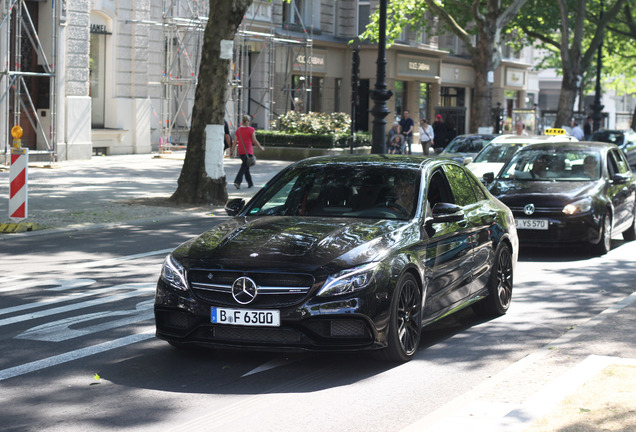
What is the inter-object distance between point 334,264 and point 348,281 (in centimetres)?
14

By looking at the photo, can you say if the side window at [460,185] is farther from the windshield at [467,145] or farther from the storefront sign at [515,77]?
the storefront sign at [515,77]

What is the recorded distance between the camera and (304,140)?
116 ft

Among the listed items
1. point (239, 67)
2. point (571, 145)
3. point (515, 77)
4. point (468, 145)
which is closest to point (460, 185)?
point (571, 145)

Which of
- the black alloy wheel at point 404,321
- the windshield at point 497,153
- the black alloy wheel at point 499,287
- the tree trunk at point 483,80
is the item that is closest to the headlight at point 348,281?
the black alloy wheel at point 404,321

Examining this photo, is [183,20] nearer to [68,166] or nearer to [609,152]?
[68,166]

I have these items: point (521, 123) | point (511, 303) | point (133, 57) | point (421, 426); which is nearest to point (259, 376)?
point (421, 426)

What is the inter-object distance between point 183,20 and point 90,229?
62.5 feet

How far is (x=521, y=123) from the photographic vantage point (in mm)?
52844

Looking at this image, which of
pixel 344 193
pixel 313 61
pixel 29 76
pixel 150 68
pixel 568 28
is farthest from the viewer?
pixel 313 61

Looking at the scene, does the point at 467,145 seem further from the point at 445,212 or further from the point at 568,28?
the point at 568,28

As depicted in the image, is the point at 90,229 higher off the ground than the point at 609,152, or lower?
A: lower

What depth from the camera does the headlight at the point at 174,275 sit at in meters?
7.11

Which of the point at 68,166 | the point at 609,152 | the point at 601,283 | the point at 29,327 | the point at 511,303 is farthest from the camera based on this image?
the point at 68,166

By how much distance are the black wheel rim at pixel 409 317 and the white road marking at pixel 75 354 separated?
2.06 metres
